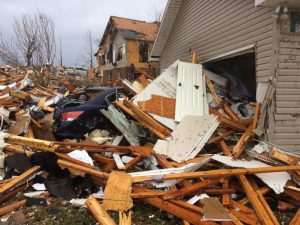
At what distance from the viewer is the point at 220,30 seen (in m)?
9.33

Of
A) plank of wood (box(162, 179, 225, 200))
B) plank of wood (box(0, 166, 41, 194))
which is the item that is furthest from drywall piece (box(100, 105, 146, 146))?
plank of wood (box(162, 179, 225, 200))

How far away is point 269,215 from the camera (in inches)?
186

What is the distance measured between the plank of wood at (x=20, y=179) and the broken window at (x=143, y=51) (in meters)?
24.3

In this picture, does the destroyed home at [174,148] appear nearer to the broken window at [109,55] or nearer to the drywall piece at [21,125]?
the drywall piece at [21,125]

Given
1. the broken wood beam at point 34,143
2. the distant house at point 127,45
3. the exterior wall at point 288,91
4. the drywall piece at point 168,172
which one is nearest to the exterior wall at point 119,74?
the distant house at point 127,45

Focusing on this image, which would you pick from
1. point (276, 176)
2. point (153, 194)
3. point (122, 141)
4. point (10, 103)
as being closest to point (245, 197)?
point (276, 176)

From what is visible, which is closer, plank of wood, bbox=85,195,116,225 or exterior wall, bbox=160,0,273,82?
plank of wood, bbox=85,195,116,225

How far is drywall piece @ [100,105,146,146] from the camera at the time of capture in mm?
7582

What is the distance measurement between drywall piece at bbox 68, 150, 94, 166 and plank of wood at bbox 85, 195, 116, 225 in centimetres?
135

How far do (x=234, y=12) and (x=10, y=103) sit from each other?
6.97 meters

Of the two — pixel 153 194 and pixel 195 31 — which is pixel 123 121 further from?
pixel 195 31

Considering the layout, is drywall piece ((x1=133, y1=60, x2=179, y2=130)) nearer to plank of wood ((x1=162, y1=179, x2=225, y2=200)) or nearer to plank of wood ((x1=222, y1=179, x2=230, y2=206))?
plank of wood ((x1=222, y1=179, x2=230, y2=206))

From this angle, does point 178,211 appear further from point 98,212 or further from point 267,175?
point 267,175

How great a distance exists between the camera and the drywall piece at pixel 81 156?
641 cm
